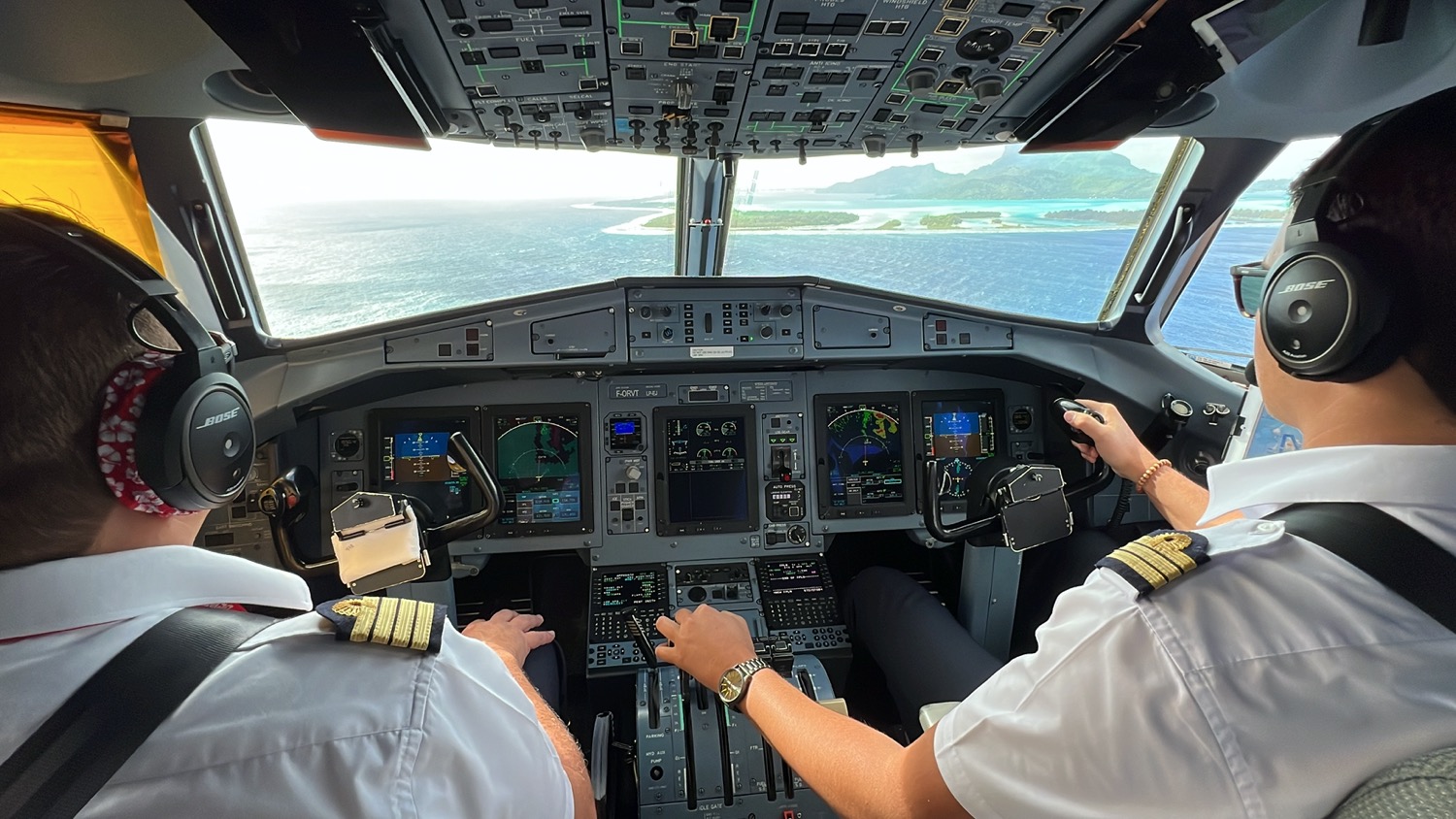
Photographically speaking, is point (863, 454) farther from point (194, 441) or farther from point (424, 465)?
point (194, 441)

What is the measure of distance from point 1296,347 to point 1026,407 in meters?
2.71

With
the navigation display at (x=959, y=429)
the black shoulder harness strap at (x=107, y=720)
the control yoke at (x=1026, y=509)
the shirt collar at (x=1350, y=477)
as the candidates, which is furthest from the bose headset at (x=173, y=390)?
the navigation display at (x=959, y=429)

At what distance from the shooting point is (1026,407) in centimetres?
349

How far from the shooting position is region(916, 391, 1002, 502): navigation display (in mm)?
3381

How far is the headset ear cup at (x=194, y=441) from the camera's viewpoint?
765 mm

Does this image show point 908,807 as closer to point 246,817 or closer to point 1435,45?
point 246,817

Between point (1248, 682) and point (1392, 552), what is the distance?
210 mm

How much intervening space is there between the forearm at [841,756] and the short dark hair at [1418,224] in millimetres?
795

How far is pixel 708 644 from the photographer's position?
69.9 inches

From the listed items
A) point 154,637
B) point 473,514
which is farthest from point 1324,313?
point 473,514

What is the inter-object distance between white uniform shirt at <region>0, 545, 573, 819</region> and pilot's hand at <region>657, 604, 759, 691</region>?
2.91 feet

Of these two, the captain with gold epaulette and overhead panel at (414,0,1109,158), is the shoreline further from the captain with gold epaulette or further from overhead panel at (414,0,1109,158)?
the captain with gold epaulette

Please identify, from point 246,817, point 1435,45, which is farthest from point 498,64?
point 1435,45

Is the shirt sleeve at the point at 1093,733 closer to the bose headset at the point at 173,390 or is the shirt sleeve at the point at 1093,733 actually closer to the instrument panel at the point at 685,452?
the bose headset at the point at 173,390
